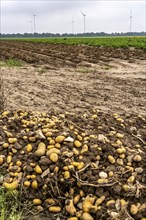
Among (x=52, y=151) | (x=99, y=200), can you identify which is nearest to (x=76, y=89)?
(x=52, y=151)

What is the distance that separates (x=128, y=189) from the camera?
11.1 ft

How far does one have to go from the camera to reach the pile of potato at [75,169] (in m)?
3.29

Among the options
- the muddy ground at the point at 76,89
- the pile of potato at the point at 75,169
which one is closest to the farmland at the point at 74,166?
the pile of potato at the point at 75,169

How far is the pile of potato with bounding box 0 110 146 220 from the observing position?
129 inches

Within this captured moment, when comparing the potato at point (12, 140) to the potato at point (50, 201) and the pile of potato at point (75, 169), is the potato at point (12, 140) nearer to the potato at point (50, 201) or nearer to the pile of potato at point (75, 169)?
the pile of potato at point (75, 169)

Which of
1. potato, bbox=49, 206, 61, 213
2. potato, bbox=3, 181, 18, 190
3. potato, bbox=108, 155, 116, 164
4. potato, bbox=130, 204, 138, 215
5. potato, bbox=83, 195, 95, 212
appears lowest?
potato, bbox=49, 206, 61, 213

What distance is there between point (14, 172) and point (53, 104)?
4.02m

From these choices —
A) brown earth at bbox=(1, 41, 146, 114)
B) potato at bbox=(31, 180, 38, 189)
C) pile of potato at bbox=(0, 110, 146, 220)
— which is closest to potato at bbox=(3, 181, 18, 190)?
pile of potato at bbox=(0, 110, 146, 220)

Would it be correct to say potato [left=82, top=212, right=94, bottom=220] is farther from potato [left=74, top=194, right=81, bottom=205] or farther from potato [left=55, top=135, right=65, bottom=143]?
potato [left=55, top=135, right=65, bottom=143]

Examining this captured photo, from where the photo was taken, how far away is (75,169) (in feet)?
11.7

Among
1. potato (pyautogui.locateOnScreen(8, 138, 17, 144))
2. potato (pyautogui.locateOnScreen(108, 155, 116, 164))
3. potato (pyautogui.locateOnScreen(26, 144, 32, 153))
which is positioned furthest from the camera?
potato (pyautogui.locateOnScreen(8, 138, 17, 144))

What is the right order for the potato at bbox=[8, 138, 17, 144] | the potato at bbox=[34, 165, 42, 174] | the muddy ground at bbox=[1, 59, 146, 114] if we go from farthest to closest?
the muddy ground at bbox=[1, 59, 146, 114] < the potato at bbox=[8, 138, 17, 144] < the potato at bbox=[34, 165, 42, 174]

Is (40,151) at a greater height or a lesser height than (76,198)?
greater

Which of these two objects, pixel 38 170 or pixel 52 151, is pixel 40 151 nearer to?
pixel 52 151
